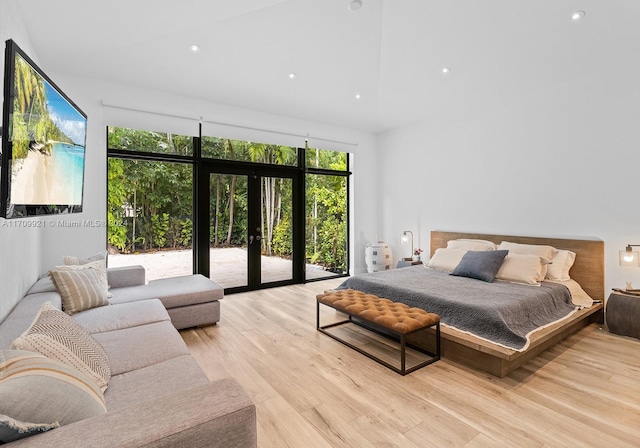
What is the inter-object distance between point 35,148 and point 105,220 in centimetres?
242

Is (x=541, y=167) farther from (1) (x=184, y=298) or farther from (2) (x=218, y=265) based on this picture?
(2) (x=218, y=265)

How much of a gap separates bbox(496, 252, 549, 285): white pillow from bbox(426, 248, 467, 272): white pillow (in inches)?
22.2

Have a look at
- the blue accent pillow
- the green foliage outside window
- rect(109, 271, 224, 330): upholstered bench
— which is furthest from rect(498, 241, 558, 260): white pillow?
rect(109, 271, 224, 330): upholstered bench

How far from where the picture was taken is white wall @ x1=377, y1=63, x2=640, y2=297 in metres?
3.41

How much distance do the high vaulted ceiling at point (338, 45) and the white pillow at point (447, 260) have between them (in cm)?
207

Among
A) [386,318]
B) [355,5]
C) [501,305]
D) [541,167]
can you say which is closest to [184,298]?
[386,318]

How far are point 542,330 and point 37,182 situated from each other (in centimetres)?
370

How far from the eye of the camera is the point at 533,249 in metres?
3.78

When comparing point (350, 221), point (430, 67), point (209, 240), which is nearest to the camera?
point (430, 67)

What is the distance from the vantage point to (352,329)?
3.43 m

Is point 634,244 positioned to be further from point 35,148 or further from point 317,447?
point 35,148

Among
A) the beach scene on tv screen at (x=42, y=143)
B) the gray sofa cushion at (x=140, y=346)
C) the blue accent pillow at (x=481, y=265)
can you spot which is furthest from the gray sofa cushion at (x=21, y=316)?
the blue accent pillow at (x=481, y=265)

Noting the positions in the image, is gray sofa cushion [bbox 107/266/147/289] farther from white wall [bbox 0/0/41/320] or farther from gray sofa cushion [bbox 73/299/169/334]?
gray sofa cushion [bbox 73/299/169/334]


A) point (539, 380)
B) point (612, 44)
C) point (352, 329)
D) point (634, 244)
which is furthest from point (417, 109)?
point (539, 380)
